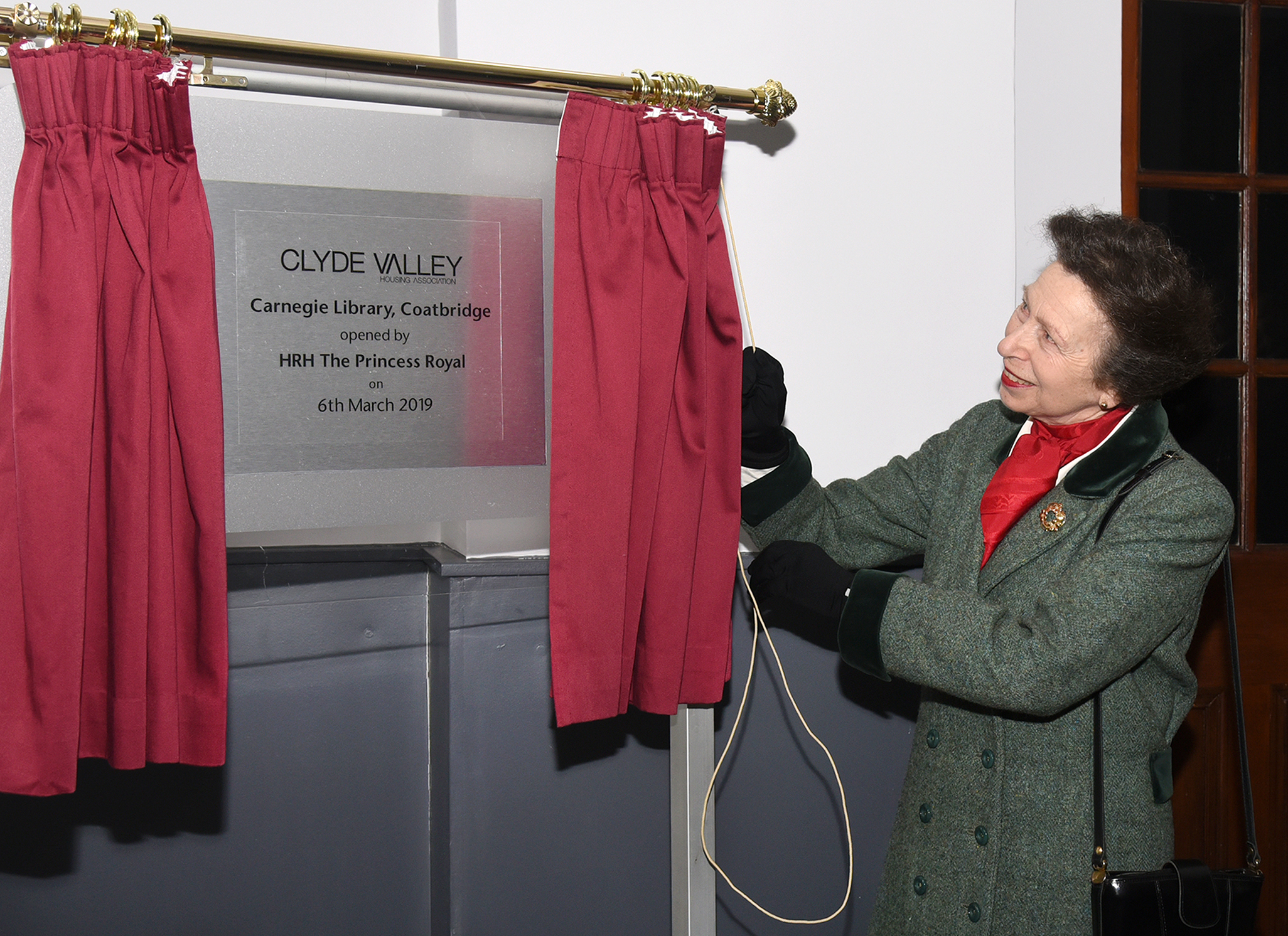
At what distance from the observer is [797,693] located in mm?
1846

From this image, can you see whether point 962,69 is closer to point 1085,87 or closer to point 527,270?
point 1085,87

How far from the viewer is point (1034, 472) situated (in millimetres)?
1398

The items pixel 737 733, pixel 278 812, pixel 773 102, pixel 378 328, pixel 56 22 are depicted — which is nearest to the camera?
pixel 56 22

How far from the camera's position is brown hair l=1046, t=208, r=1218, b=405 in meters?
1.31

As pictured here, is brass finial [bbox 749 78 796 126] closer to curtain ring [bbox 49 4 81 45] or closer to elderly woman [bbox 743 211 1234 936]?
elderly woman [bbox 743 211 1234 936]

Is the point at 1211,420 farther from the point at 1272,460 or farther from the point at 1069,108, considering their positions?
the point at 1069,108

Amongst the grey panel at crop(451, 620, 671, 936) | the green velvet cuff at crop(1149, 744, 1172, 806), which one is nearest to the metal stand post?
the grey panel at crop(451, 620, 671, 936)

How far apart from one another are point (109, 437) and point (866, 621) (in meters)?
0.97

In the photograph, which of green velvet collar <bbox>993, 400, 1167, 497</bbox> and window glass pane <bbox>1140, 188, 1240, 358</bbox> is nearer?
green velvet collar <bbox>993, 400, 1167, 497</bbox>

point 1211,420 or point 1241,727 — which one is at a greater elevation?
point 1211,420

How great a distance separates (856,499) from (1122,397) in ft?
1.39

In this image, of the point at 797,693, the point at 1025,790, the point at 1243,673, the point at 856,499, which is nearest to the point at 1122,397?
the point at 856,499

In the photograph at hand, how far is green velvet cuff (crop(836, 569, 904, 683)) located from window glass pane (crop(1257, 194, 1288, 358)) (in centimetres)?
110

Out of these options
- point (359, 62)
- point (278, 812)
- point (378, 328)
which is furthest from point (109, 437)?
point (278, 812)
